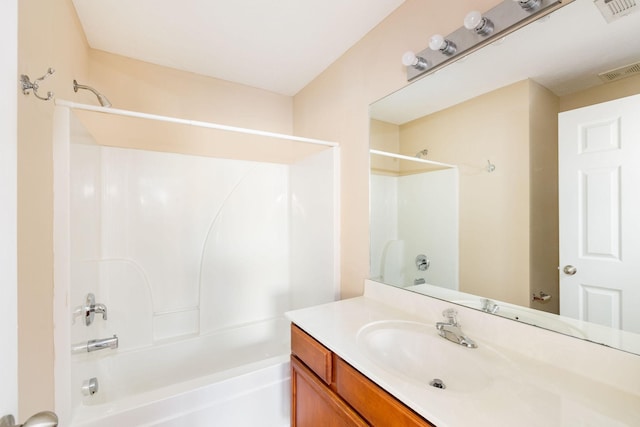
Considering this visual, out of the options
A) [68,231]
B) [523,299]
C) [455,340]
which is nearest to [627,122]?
[523,299]

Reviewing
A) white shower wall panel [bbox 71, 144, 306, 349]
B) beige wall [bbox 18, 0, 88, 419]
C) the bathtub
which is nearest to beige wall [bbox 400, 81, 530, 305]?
white shower wall panel [bbox 71, 144, 306, 349]

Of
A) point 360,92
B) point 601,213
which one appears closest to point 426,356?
point 601,213

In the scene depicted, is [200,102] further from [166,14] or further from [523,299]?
[523,299]

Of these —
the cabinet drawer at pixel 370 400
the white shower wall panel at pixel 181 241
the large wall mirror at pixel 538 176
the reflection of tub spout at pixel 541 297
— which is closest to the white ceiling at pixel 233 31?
the large wall mirror at pixel 538 176

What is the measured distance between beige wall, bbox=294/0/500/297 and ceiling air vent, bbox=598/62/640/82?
1.92 feet

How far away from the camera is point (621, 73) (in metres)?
0.77

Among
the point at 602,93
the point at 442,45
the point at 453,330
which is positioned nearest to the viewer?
the point at 602,93

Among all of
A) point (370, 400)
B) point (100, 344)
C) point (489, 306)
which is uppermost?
point (489, 306)

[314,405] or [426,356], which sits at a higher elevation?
[426,356]

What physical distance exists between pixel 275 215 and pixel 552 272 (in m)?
1.97

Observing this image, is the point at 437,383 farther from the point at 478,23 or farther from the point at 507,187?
the point at 478,23

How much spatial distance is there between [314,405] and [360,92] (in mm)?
1682

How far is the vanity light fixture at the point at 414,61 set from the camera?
1.26 meters

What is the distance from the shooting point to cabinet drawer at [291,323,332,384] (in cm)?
100
